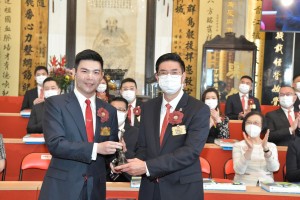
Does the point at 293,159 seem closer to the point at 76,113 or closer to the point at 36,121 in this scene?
the point at 76,113

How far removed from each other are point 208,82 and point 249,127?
4.45 metres

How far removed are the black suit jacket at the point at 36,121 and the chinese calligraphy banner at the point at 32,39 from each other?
11.4 feet

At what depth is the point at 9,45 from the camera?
8.53 m

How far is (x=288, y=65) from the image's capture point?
8570 mm

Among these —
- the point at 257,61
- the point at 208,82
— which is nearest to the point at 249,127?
the point at 208,82

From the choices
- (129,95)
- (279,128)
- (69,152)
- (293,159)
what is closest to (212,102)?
(279,128)

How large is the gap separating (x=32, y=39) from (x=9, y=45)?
0.45m

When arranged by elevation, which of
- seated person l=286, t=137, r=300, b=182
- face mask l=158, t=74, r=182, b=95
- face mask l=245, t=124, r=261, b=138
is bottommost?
seated person l=286, t=137, r=300, b=182

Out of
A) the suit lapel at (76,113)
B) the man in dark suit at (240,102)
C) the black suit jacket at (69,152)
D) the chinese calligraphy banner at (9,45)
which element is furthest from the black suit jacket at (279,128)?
the chinese calligraphy banner at (9,45)

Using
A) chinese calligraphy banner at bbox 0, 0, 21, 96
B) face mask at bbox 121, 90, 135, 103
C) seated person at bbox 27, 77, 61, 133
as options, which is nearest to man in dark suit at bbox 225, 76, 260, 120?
face mask at bbox 121, 90, 135, 103

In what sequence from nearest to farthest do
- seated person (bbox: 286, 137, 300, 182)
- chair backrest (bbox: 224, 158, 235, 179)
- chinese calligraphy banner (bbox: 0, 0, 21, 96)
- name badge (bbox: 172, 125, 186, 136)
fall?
name badge (bbox: 172, 125, 186, 136) → seated person (bbox: 286, 137, 300, 182) → chair backrest (bbox: 224, 158, 235, 179) → chinese calligraphy banner (bbox: 0, 0, 21, 96)

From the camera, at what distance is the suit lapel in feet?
7.91

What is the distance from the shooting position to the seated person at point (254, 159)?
3.67 meters

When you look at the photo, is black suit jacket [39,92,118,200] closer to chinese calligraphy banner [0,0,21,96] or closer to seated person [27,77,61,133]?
seated person [27,77,61,133]
